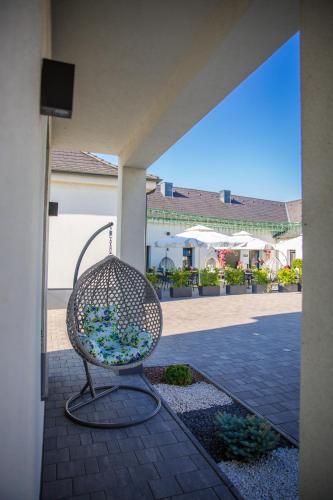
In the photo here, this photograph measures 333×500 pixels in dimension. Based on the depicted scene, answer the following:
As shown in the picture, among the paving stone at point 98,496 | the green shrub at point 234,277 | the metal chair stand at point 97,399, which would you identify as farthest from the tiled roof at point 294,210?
the paving stone at point 98,496

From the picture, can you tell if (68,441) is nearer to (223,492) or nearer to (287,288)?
(223,492)

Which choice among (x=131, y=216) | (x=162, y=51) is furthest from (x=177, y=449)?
(x=162, y=51)

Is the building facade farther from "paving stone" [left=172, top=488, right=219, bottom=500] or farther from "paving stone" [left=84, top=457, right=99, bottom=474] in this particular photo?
"paving stone" [left=172, top=488, right=219, bottom=500]

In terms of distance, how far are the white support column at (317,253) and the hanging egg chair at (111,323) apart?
1.95 m

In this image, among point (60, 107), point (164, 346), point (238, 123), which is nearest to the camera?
point (60, 107)

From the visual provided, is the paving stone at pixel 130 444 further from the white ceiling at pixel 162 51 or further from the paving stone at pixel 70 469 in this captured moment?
the white ceiling at pixel 162 51

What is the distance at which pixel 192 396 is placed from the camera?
335cm

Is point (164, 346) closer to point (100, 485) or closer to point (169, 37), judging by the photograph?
point (100, 485)

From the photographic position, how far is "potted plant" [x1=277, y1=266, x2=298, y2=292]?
13477mm

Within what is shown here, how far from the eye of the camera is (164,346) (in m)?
5.34

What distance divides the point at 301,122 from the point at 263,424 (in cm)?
202

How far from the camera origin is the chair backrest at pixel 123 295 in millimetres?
3420

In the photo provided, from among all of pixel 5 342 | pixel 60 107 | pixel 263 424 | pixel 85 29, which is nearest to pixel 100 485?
pixel 263 424

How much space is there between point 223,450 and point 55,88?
8.12ft
